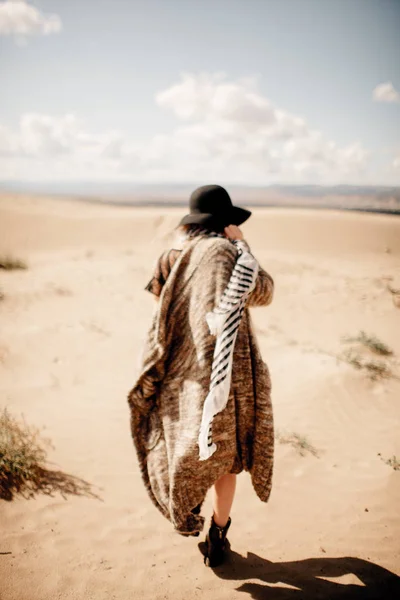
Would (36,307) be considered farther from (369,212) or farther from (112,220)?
(369,212)

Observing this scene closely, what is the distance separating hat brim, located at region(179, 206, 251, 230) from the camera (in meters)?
1.86

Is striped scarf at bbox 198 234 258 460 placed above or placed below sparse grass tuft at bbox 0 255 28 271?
above

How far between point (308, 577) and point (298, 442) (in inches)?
55.1

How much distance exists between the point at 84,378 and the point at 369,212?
28240 millimetres

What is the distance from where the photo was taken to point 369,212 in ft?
90.8

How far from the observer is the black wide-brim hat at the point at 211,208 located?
186 centimetres

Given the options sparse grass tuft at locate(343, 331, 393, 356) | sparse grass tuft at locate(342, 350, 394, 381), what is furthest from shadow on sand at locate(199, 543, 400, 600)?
sparse grass tuft at locate(343, 331, 393, 356)

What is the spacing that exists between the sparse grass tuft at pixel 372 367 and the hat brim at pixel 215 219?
389cm

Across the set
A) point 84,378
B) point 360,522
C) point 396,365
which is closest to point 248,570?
point 360,522

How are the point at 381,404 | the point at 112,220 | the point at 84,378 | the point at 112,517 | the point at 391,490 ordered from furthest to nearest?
the point at 112,220, the point at 84,378, the point at 381,404, the point at 391,490, the point at 112,517

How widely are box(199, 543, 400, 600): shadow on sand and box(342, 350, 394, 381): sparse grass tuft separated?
2915 mm

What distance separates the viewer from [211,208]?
1881 millimetres

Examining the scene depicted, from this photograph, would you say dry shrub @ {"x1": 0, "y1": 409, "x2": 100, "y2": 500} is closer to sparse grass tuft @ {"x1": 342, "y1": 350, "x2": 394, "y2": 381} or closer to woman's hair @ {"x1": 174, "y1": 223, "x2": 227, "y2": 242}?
woman's hair @ {"x1": 174, "y1": 223, "x2": 227, "y2": 242}

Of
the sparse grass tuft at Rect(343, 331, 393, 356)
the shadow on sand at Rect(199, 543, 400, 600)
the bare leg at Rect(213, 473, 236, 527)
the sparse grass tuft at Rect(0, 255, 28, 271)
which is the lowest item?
the shadow on sand at Rect(199, 543, 400, 600)
